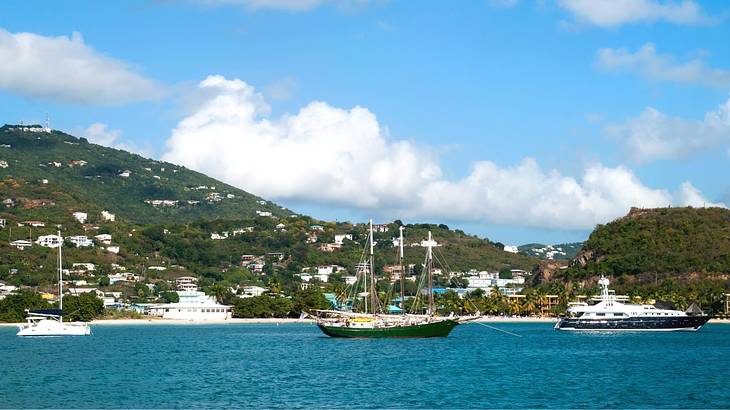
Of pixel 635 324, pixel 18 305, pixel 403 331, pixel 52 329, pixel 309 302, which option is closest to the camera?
pixel 403 331

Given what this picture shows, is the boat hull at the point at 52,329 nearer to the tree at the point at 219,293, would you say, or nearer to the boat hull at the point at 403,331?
the boat hull at the point at 403,331

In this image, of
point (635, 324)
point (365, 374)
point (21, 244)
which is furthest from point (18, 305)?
point (365, 374)

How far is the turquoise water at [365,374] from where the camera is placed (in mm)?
50062

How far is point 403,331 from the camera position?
10312 centimetres

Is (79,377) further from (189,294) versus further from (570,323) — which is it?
(189,294)

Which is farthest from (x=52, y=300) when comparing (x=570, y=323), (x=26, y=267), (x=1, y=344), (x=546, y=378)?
(x=546, y=378)

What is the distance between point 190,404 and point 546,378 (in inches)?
927

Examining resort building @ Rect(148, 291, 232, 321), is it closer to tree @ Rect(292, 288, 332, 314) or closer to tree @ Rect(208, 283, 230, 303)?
tree @ Rect(208, 283, 230, 303)

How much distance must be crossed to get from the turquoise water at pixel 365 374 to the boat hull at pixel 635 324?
23.4m

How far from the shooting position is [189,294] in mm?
185625

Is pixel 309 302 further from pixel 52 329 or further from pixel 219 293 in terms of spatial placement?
pixel 52 329

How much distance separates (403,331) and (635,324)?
125 ft

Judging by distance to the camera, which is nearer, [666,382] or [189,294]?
[666,382]

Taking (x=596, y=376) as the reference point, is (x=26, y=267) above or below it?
above
